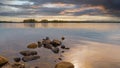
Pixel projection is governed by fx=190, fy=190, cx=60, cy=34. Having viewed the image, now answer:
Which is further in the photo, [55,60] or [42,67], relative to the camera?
[55,60]

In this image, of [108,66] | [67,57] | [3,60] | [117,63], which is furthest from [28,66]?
[117,63]

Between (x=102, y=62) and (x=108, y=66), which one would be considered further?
(x=102, y=62)

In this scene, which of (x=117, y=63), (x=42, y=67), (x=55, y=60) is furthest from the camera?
(x=55, y=60)

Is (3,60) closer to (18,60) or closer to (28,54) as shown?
(18,60)

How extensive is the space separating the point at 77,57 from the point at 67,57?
3.50 ft

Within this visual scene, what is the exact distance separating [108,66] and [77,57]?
A: 14.8 feet

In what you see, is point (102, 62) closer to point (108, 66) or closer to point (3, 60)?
point (108, 66)

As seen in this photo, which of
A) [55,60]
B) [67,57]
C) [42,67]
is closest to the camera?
[42,67]

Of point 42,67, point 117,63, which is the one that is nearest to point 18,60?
point 42,67

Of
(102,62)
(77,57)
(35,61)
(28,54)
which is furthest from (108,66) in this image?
(28,54)

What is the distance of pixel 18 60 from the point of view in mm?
17203

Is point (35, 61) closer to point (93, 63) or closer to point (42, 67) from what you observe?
point (42, 67)

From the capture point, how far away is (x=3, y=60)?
15.4 meters

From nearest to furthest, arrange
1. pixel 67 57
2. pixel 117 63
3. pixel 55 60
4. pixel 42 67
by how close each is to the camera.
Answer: pixel 42 67, pixel 117 63, pixel 55 60, pixel 67 57
